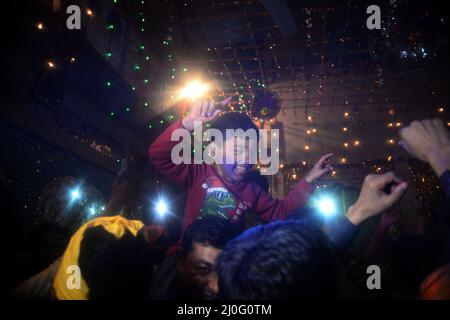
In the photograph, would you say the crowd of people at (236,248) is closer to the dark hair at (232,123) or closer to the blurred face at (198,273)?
the blurred face at (198,273)

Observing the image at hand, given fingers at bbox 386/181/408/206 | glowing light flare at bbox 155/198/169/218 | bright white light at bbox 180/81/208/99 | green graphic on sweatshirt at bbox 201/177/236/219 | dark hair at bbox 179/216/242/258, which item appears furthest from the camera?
bright white light at bbox 180/81/208/99

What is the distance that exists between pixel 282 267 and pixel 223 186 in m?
2.18

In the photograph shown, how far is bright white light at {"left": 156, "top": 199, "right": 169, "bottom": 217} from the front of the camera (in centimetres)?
788

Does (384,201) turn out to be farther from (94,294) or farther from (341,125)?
(341,125)

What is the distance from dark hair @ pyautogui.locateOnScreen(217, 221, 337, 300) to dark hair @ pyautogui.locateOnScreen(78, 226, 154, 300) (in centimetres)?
91

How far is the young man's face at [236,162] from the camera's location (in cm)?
327

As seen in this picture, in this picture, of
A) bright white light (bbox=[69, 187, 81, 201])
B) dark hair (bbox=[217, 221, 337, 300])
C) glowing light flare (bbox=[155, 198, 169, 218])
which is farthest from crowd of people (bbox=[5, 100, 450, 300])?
glowing light flare (bbox=[155, 198, 169, 218])

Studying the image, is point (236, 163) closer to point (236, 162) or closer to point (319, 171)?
point (236, 162)

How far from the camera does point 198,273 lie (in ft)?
6.00

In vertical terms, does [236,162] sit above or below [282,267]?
above

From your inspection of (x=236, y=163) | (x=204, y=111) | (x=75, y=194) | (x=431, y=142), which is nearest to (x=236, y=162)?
(x=236, y=163)

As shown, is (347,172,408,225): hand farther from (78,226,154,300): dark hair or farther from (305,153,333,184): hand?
(305,153,333,184): hand

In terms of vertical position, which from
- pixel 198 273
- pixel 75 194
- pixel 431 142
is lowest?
pixel 198 273

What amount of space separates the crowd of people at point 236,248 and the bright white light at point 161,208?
4996 millimetres
